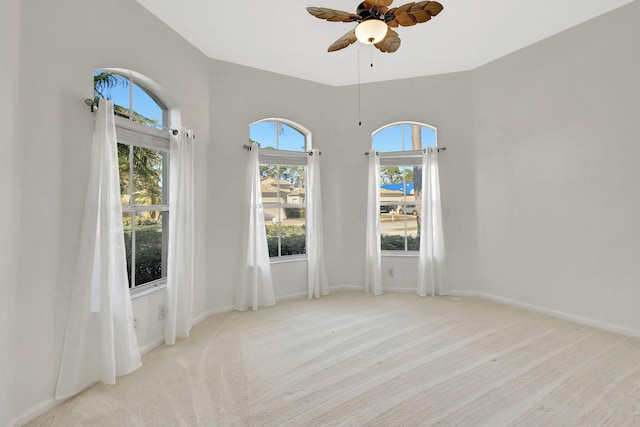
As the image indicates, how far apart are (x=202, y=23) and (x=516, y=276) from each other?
178 inches

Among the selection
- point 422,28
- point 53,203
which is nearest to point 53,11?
point 53,203

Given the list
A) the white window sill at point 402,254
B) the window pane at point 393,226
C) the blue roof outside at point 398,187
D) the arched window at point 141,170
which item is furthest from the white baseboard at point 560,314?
the arched window at point 141,170

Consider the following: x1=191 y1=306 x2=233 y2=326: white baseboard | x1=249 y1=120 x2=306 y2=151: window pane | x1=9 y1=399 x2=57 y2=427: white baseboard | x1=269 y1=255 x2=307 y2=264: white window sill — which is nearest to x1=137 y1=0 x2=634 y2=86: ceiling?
x1=249 y1=120 x2=306 y2=151: window pane

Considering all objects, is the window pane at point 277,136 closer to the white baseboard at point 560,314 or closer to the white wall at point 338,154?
the white wall at point 338,154

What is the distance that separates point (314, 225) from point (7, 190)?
3031mm

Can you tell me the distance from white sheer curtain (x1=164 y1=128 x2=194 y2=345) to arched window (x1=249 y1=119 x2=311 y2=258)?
120 cm

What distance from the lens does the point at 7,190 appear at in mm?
1698

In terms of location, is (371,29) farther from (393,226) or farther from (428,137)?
(393,226)

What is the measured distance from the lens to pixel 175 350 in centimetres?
271

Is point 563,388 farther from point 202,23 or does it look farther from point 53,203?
point 202,23

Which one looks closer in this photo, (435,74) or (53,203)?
(53,203)

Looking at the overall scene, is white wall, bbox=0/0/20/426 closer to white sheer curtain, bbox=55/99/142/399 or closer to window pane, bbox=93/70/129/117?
white sheer curtain, bbox=55/99/142/399

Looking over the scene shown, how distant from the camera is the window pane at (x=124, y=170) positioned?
2.65 metres

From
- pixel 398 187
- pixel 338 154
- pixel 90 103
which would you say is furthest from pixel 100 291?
pixel 398 187
